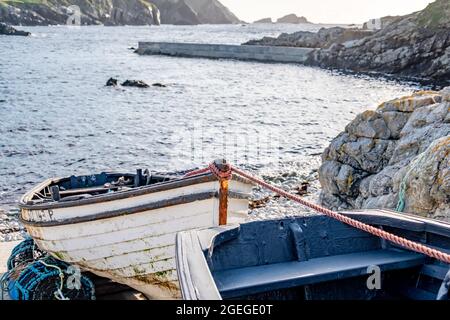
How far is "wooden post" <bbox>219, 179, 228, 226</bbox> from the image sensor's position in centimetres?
761

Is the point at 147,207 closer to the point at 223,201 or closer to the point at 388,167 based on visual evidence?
the point at 223,201

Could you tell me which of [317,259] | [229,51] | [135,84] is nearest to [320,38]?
[229,51]

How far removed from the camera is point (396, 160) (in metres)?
10.8

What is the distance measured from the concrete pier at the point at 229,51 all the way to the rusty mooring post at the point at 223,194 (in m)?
57.2

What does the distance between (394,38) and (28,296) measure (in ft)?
169

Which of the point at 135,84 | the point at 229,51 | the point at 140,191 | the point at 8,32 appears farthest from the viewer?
the point at 8,32

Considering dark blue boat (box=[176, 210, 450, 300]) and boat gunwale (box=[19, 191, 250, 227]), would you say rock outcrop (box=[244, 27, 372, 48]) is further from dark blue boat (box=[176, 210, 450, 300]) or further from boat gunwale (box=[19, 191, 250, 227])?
dark blue boat (box=[176, 210, 450, 300])

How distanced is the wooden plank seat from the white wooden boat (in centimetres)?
271

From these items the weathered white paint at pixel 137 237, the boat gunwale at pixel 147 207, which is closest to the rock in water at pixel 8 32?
the weathered white paint at pixel 137 237

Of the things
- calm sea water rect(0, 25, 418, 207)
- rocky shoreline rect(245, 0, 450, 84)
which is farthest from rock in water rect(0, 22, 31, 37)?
rocky shoreline rect(245, 0, 450, 84)

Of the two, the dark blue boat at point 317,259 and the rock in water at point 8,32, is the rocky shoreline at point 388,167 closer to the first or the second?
the dark blue boat at point 317,259

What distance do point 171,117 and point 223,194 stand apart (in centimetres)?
2292

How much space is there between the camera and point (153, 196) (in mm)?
7523

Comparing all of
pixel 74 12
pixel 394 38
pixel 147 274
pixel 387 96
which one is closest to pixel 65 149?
pixel 147 274
